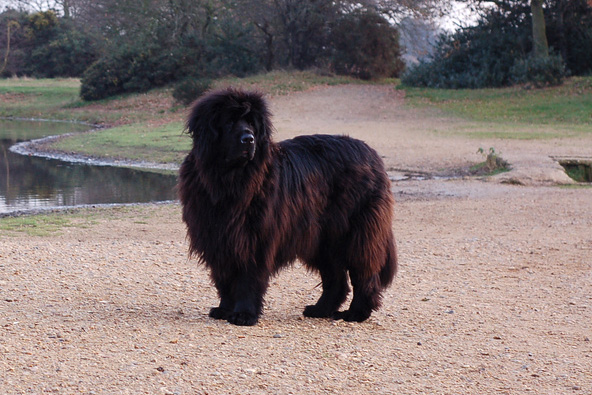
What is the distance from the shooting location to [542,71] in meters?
34.5

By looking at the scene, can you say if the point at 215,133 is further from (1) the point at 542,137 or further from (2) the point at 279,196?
(1) the point at 542,137

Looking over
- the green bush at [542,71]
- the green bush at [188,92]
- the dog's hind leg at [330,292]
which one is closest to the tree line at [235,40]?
the green bush at [188,92]

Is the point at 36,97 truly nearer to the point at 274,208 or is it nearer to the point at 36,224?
the point at 36,224

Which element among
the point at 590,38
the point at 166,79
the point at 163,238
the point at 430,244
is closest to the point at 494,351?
the point at 430,244

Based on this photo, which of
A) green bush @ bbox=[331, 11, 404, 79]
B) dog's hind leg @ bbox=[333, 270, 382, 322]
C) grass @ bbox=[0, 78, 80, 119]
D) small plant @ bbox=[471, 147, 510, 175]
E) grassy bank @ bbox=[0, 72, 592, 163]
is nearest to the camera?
dog's hind leg @ bbox=[333, 270, 382, 322]

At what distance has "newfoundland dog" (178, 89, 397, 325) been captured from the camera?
5746 millimetres

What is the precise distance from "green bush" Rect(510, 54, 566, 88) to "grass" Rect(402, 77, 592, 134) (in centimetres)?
50

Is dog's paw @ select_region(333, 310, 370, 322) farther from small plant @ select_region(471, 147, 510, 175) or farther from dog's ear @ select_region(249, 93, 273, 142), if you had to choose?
small plant @ select_region(471, 147, 510, 175)

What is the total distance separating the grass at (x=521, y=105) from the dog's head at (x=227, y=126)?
19.0 m

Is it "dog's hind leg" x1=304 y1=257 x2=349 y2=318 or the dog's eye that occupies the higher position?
the dog's eye

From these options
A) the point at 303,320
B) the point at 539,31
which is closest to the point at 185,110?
the point at 539,31

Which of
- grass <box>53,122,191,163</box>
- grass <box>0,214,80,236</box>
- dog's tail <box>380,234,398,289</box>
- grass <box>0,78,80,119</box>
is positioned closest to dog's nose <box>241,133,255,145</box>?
dog's tail <box>380,234,398,289</box>

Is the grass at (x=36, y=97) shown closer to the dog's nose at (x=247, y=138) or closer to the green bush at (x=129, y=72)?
the green bush at (x=129, y=72)

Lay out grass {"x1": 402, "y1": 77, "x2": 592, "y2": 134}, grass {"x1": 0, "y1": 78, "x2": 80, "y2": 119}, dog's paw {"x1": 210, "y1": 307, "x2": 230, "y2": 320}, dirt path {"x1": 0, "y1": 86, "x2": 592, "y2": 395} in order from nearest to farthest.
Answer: dirt path {"x1": 0, "y1": 86, "x2": 592, "y2": 395} → dog's paw {"x1": 210, "y1": 307, "x2": 230, "y2": 320} → grass {"x1": 402, "y1": 77, "x2": 592, "y2": 134} → grass {"x1": 0, "y1": 78, "x2": 80, "y2": 119}
